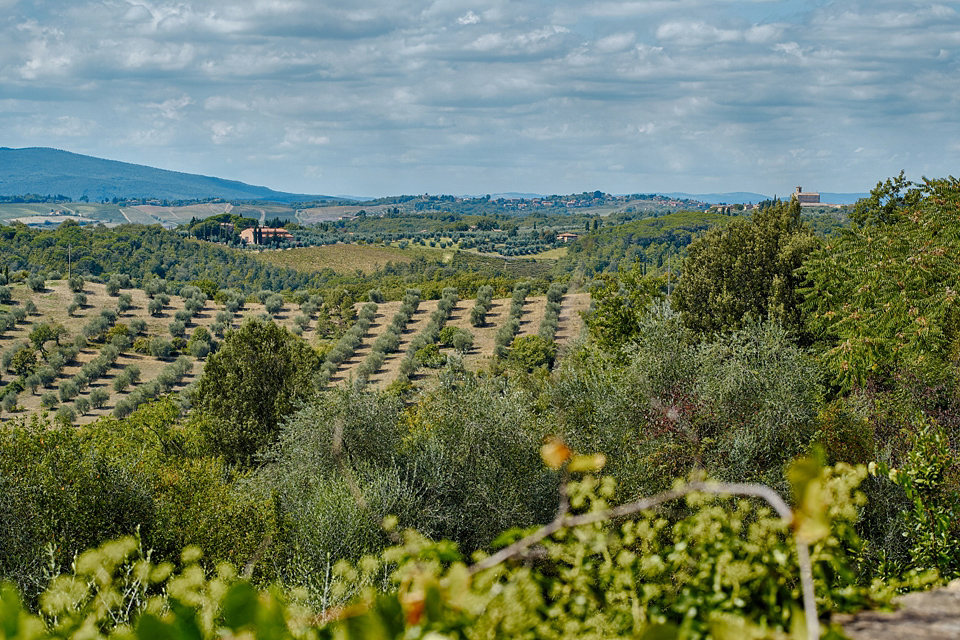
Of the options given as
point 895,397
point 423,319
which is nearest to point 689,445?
point 895,397

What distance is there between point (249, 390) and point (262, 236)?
168201 millimetres

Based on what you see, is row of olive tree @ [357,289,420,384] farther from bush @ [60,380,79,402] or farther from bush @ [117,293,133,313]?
bush @ [117,293,133,313]

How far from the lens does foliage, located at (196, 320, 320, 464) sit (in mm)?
24656

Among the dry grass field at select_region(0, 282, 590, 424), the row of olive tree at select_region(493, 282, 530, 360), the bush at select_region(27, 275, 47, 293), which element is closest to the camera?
the row of olive tree at select_region(493, 282, 530, 360)

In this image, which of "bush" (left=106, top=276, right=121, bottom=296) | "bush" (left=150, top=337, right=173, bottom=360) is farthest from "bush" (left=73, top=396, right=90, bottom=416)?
"bush" (left=106, top=276, right=121, bottom=296)

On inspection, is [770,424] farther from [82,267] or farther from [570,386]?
[82,267]

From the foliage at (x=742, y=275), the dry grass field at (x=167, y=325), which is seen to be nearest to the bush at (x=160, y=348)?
the dry grass field at (x=167, y=325)

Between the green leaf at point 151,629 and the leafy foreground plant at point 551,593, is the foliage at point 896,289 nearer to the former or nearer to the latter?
the leafy foreground plant at point 551,593

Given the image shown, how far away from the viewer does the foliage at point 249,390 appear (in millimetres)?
24656

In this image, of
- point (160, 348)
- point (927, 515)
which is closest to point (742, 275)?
point (927, 515)

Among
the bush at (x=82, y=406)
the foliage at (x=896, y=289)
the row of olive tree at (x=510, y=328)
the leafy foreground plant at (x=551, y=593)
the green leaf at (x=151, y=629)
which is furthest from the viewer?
the row of olive tree at (x=510, y=328)

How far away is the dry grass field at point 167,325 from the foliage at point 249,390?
20707 millimetres

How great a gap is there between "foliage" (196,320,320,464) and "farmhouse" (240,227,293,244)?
159141mm

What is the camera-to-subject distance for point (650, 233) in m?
171
